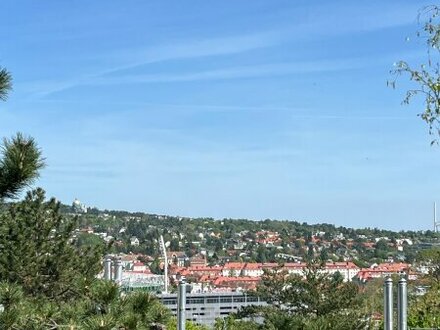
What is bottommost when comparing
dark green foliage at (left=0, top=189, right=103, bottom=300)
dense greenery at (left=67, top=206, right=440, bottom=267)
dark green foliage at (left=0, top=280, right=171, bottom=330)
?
dark green foliage at (left=0, top=280, right=171, bottom=330)

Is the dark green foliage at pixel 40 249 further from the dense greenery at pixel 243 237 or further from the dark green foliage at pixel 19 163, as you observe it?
the dense greenery at pixel 243 237

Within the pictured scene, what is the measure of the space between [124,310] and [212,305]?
39.6 metres

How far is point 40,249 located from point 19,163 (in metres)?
8.88

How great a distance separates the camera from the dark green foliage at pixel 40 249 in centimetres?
1166

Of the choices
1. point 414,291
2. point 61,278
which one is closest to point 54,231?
point 61,278

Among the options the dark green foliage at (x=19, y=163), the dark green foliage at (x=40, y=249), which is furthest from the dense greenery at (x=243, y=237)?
the dark green foliage at (x=19, y=163)

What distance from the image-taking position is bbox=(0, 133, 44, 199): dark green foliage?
3.98 meters

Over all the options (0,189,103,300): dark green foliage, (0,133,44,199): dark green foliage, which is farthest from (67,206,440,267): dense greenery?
(0,133,44,199): dark green foliage

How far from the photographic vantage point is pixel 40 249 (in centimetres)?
1259

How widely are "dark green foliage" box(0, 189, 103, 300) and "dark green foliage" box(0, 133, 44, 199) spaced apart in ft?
23.5

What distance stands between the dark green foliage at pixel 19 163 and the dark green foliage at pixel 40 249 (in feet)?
23.5

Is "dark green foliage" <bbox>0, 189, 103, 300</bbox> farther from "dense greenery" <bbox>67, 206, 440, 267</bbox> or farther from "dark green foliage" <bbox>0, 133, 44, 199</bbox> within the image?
"dense greenery" <bbox>67, 206, 440, 267</bbox>

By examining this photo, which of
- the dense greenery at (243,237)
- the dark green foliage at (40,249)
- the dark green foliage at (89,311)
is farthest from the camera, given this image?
the dense greenery at (243,237)

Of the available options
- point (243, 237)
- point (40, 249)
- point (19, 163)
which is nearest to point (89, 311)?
point (19, 163)
